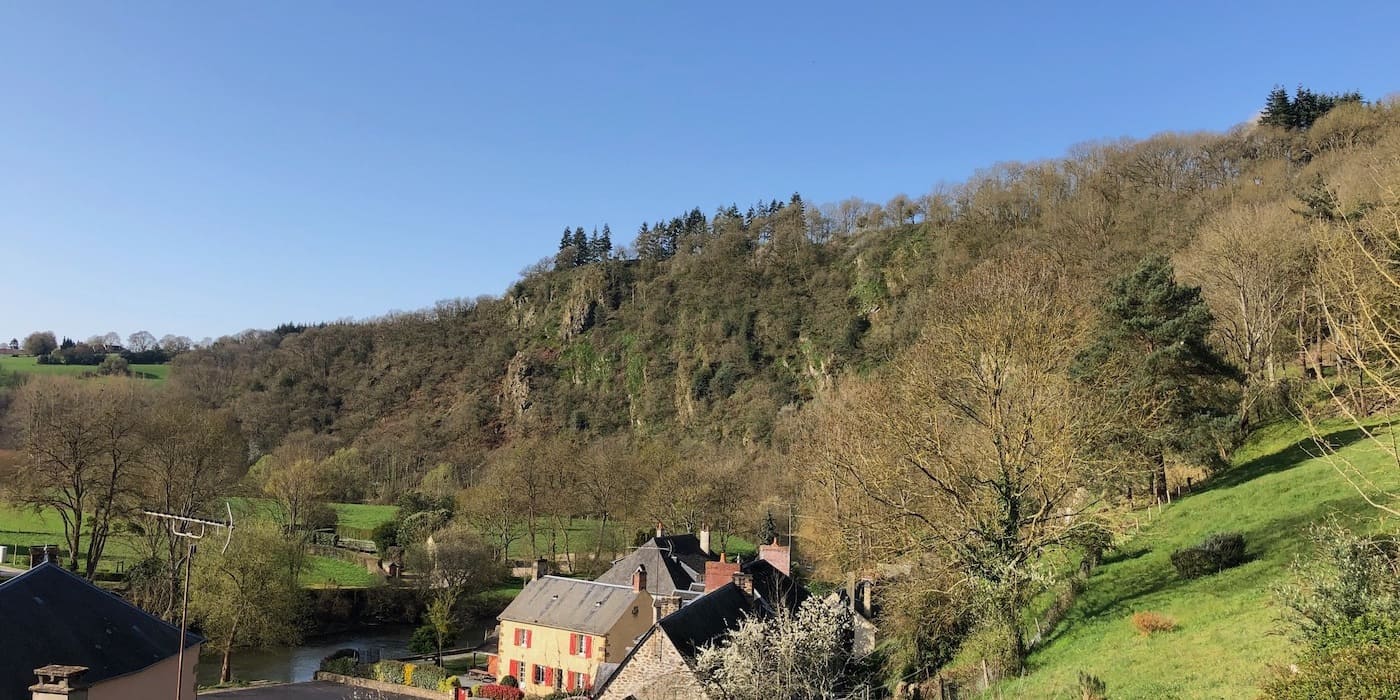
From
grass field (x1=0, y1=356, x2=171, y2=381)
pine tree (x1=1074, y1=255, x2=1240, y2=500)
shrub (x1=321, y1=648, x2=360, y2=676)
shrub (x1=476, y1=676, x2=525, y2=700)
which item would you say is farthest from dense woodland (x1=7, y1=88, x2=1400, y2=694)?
shrub (x1=321, y1=648, x2=360, y2=676)

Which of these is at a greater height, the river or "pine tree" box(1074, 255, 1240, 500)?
"pine tree" box(1074, 255, 1240, 500)

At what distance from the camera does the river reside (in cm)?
3328

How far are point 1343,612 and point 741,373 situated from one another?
75413 mm

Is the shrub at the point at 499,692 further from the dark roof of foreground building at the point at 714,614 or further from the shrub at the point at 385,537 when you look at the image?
the shrub at the point at 385,537

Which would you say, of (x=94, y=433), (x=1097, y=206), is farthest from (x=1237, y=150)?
(x=94, y=433)

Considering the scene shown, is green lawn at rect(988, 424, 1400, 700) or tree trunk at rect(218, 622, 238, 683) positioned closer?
green lawn at rect(988, 424, 1400, 700)

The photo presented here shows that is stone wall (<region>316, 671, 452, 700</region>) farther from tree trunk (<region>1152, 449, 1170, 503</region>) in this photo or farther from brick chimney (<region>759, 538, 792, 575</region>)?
tree trunk (<region>1152, 449, 1170, 503</region>)

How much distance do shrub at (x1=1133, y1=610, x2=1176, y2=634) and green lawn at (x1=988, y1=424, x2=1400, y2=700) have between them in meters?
0.23

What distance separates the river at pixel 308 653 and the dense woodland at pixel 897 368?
37.5 ft

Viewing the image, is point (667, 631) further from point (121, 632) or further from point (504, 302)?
point (504, 302)

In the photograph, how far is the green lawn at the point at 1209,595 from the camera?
12750 millimetres

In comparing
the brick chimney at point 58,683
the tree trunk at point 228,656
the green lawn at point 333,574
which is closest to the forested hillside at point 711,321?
the green lawn at point 333,574

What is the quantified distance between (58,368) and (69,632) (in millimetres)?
105865

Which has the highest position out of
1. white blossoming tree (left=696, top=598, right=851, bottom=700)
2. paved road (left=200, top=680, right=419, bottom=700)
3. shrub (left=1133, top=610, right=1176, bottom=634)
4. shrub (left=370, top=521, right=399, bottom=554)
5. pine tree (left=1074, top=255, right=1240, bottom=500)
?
pine tree (left=1074, top=255, right=1240, bottom=500)
